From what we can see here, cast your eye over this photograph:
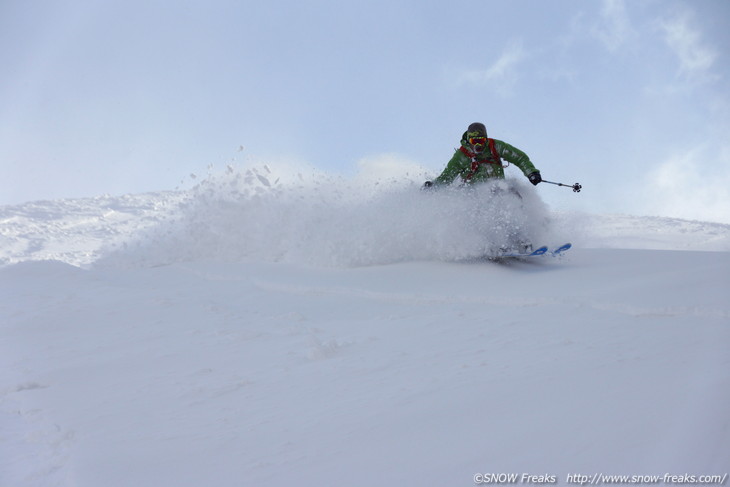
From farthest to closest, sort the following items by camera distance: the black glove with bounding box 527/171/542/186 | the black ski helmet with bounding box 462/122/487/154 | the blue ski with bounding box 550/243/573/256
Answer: the black ski helmet with bounding box 462/122/487/154, the black glove with bounding box 527/171/542/186, the blue ski with bounding box 550/243/573/256

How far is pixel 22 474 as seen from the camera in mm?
2342

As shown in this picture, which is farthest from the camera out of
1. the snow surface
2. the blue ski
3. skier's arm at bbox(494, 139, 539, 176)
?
skier's arm at bbox(494, 139, 539, 176)

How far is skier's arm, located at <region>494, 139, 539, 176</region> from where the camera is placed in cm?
766

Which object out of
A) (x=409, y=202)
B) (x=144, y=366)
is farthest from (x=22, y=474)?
(x=409, y=202)

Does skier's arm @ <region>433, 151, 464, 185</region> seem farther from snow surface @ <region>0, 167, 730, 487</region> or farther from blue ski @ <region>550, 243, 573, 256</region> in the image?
blue ski @ <region>550, 243, 573, 256</region>

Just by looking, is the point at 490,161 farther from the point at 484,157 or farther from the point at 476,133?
the point at 476,133

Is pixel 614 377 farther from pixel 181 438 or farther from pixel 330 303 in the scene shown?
pixel 330 303

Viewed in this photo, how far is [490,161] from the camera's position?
25.7 feet

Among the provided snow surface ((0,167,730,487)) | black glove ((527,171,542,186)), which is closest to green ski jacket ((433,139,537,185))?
black glove ((527,171,542,186))

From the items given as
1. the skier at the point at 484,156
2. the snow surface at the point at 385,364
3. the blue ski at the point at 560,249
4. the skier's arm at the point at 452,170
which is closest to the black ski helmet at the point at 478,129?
the skier at the point at 484,156

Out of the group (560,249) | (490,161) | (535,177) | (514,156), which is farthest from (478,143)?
(560,249)

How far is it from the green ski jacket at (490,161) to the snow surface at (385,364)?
358mm

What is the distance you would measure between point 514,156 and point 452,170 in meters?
0.86

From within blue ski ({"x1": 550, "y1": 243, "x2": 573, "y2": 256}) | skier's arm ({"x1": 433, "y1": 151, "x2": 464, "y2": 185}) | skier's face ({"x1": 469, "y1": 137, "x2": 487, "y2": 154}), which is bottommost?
blue ski ({"x1": 550, "y1": 243, "x2": 573, "y2": 256})
